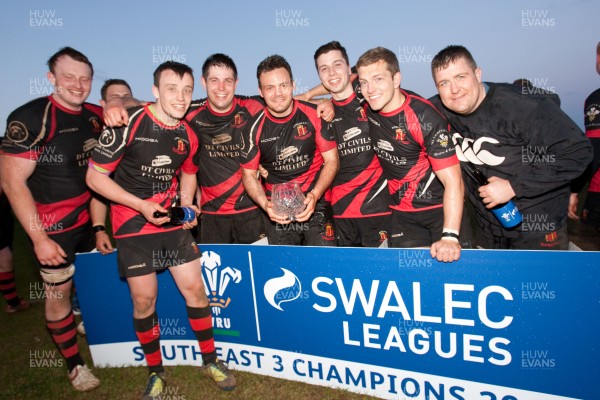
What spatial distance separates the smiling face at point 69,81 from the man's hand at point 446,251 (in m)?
3.91

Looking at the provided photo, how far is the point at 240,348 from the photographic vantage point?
4164 millimetres

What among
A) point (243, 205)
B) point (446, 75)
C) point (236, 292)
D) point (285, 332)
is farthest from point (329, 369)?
point (446, 75)

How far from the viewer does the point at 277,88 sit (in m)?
4.17

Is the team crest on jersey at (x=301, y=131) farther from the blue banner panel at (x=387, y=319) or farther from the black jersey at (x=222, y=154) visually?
the blue banner panel at (x=387, y=319)

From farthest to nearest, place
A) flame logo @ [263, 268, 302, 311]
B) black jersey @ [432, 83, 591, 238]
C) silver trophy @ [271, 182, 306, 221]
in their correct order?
silver trophy @ [271, 182, 306, 221] < flame logo @ [263, 268, 302, 311] < black jersey @ [432, 83, 591, 238]

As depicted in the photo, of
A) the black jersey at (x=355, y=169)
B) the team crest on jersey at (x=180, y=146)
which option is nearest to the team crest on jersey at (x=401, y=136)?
the black jersey at (x=355, y=169)

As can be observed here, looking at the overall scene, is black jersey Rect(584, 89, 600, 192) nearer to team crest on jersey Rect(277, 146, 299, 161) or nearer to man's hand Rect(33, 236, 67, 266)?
team crest on jersey Rect(277, 146, 299, 161)

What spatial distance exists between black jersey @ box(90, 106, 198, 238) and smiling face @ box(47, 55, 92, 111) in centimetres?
77

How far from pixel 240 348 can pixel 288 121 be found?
2706mm

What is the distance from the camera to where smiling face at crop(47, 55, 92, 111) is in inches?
150

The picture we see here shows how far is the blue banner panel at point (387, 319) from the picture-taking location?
9.48 ft

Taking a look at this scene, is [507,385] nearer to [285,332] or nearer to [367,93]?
[285,332]

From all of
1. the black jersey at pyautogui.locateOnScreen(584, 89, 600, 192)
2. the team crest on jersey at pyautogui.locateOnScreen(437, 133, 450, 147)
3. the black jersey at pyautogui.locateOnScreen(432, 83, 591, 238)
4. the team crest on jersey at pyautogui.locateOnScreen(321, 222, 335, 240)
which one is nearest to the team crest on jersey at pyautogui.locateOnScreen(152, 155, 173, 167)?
the team crest on jersey at pyautogui.locateOnScreen(321, 222, 335, 240)

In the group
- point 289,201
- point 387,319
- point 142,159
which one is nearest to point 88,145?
point 142,159
